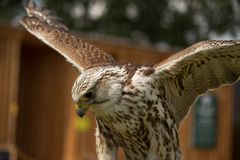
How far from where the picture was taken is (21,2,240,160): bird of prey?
452cm

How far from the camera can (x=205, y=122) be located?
55.1 feet

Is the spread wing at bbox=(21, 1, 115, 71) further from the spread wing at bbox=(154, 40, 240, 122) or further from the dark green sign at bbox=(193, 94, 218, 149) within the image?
the dark green sign at bbox=(193, 94, 218, 149)

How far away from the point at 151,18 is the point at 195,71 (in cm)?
2401

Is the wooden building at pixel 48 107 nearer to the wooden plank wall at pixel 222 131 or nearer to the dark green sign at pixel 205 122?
the wooden plank wall at pixel 222 131

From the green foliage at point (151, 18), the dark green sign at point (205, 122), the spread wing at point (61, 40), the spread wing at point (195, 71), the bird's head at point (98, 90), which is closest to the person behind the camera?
the bird's head at point (98, 90)

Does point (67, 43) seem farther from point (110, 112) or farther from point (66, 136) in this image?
point (66, 136)

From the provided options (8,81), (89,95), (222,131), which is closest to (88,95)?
(89,95)

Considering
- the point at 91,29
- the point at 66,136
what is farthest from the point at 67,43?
the point at 91,29

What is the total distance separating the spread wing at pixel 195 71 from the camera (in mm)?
4859

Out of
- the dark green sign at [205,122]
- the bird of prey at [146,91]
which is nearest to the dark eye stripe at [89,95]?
the bird of prey at [146,91]

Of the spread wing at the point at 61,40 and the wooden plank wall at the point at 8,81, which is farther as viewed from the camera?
the wooden plank wall at the point at 8,81

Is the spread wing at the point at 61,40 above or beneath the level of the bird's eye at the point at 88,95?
above

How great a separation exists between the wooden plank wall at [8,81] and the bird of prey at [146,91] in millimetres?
8069

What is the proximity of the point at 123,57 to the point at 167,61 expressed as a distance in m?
10.2
